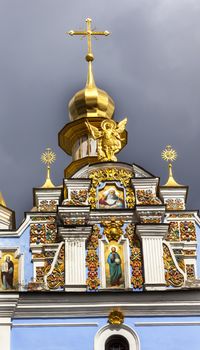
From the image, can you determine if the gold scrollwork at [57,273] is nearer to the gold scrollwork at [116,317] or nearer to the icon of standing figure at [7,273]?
the icon of standing figure at [7,273]

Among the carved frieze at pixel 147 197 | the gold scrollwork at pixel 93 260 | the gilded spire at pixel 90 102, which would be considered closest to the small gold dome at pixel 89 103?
the gilded spire at pixel 90 102

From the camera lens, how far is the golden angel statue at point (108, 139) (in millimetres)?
14805

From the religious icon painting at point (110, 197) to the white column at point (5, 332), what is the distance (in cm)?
251

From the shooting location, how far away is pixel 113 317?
500 inches

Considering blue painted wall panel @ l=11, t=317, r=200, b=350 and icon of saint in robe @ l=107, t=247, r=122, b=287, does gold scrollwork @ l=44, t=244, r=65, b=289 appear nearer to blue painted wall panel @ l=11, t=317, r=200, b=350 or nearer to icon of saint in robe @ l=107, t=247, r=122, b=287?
blue painted wall panel @ l=11, t=317, r=200, b=350

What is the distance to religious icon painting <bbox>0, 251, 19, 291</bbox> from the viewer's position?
13.1 meters

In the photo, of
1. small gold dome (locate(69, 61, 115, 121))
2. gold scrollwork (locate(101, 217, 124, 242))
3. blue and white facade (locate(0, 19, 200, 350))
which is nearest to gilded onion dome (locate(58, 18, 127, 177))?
small gold dome (locate(69, 61, 115, 121))

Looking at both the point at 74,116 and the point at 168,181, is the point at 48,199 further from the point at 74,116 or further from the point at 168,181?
the point at 74,116

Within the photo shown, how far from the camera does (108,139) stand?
14.9 m

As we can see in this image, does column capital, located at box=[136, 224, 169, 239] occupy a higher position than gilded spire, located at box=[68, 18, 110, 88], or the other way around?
gilded spire, located at box=[68, 18, 110, 88]

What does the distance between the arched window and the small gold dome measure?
7.47 meters

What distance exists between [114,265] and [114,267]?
4 cm

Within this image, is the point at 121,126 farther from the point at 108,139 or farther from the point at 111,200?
the point at 111,200

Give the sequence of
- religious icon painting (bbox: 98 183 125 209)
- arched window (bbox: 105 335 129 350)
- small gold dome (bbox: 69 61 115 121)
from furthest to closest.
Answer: small gold dome (bbox: 69 61 115 121), religious icon painting (bbox: 98 183 125 209), arched window (bbox: 105 335 129 350)
